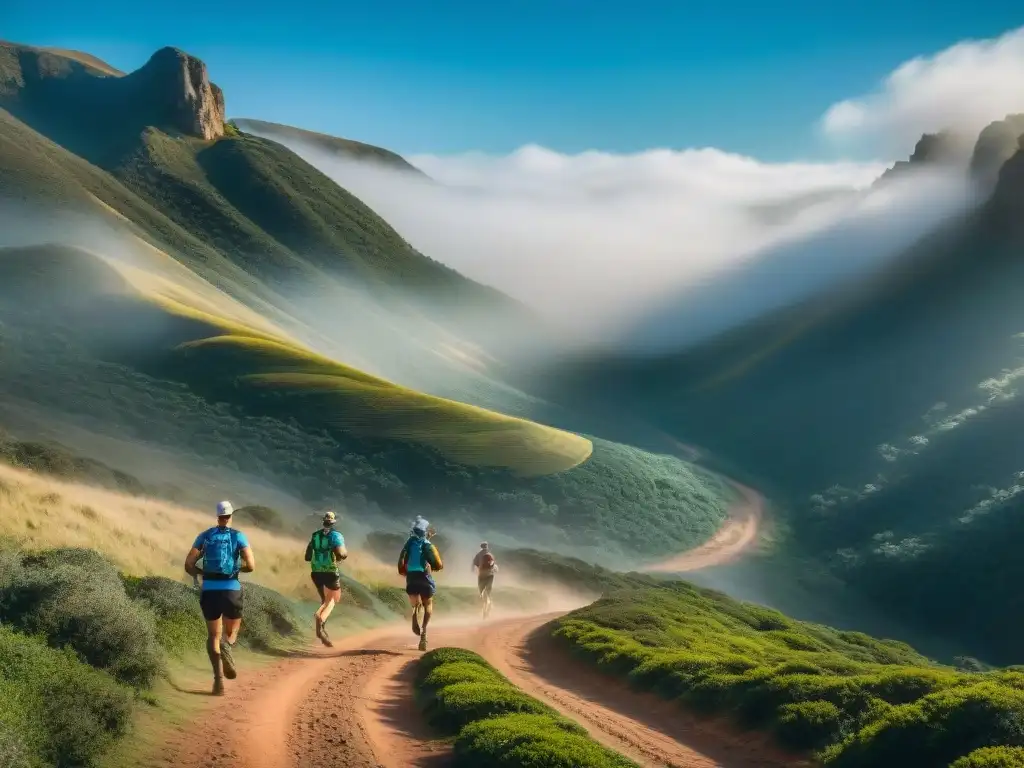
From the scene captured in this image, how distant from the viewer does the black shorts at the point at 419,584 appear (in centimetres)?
1570

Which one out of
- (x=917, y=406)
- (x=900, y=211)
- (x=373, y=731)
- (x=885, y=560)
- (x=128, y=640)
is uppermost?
(x=900, y=211)

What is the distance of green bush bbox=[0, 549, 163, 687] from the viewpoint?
9727mm

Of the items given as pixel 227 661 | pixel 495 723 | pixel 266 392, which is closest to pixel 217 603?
pixel 227 661

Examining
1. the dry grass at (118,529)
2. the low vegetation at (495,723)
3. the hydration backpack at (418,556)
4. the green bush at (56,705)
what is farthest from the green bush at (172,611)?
the hydration backpack at (418,556)

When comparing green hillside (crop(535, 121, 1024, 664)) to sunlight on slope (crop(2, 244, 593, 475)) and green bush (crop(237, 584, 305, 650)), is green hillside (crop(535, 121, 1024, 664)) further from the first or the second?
green bush (crop(237, 584, 305, 650))

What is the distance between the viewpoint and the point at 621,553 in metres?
63.9

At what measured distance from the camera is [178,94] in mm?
Answer: 187375

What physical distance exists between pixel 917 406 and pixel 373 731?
113096 mm

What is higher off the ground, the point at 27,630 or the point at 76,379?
the point at 76,379

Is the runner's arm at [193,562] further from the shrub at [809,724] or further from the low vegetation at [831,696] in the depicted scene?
the shrub at [809,724]

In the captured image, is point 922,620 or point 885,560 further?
point 885,560

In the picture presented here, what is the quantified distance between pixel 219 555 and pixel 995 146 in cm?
18967

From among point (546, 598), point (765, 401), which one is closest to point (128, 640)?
point (546, 598)

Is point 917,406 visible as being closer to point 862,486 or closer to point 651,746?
point 862,486
